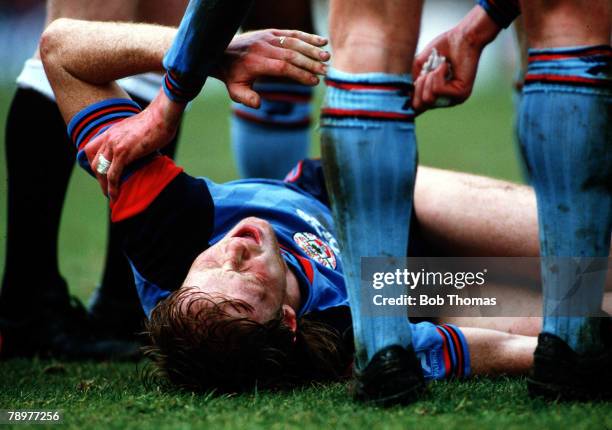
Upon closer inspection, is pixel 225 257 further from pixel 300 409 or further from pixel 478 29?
pixel 478 29

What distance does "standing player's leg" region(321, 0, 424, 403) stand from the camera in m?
1.61

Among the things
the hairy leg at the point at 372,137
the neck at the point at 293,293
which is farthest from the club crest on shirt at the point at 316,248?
the hairy leg at the point at 372,137

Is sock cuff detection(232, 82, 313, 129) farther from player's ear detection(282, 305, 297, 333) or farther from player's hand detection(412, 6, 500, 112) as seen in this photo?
player's ear detection(282, 305, 297, 333)

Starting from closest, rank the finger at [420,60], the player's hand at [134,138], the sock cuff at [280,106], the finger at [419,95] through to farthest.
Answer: the player's hand at [134,138]
the finger at [419,95]
the finger at [420,60]
the sock cuff at [280,106]

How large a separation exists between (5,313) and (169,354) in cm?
101

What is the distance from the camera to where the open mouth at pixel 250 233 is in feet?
7.06

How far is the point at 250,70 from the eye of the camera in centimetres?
198

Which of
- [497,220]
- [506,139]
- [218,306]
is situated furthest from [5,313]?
[506,139]

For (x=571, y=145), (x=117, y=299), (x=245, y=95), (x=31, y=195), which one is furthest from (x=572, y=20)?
(x=117, y=299)

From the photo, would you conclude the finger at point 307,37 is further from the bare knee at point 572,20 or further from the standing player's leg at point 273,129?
the standing player's leg at point 273,129

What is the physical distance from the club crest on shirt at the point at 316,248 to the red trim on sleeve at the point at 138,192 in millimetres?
405

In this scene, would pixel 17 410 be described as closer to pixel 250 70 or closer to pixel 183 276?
pixel 183 276

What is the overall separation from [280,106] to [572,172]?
7.83 feet

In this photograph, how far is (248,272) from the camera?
2.06m
